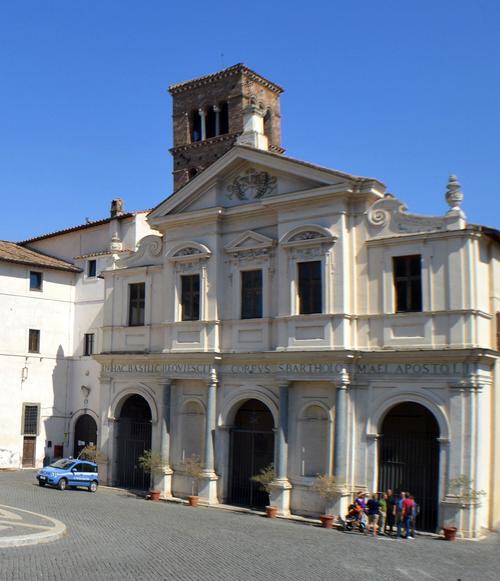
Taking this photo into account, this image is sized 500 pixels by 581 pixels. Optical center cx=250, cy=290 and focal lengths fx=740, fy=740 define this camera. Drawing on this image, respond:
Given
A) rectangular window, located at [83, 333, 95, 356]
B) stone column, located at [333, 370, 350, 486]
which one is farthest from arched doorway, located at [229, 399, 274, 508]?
rectangular window, located at [83, 333, 95, 356]

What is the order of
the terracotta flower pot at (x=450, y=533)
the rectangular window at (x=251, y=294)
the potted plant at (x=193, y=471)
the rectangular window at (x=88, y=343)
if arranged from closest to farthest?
the terracotta flower pot at (x=450, y=533) → the potted plant at (x=193, y=471) → the rectangular window at (x=251, y=294) → the rectangular window at (x=88, y=343)

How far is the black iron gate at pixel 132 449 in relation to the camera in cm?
3069

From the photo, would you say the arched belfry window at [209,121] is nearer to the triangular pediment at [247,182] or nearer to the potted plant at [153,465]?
the triangular pediment at [247,182]

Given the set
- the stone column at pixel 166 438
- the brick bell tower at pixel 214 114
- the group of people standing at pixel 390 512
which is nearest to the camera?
the group of people standing at pixel 390 512

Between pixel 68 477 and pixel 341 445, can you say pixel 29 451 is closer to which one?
pixel 68 477

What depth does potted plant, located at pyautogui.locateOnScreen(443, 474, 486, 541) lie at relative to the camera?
21.6 m

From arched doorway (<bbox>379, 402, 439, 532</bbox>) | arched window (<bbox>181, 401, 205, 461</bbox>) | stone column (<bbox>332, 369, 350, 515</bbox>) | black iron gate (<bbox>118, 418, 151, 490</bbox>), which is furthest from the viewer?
black iron gate (<bbox>118, 418, 151, 490</bbox>)

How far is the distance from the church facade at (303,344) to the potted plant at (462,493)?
0.25 feet

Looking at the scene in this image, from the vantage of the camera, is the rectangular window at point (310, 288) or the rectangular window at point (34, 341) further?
Result: the rectangular window at point (34, 341)

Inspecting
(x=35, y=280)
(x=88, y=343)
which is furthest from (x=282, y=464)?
(x=35, y=280)

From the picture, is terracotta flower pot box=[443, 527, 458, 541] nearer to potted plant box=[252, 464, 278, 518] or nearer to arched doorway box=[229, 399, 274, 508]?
potted plant box=[252, 464, 278, 518]

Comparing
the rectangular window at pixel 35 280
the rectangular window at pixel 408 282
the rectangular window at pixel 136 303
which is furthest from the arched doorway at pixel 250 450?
the rectangular window at pixel 35 280

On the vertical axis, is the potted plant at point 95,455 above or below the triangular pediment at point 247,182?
below

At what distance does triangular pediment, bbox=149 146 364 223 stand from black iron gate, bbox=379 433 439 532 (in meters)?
8.58
